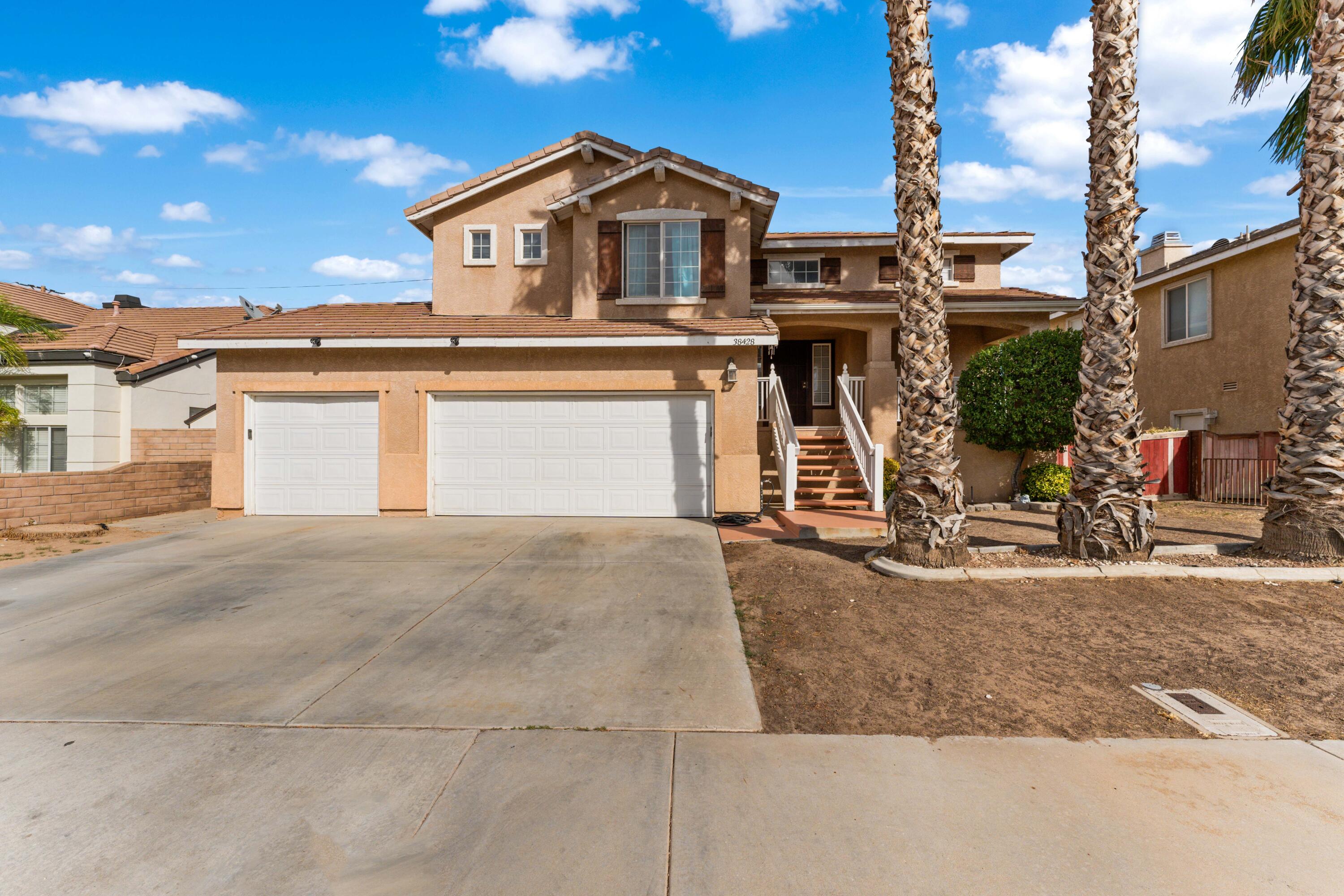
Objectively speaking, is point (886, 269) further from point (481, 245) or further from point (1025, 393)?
point (481, 245)

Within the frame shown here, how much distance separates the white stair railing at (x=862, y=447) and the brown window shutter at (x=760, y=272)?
3294 millimetres

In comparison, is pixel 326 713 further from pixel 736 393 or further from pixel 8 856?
pixel 736 393

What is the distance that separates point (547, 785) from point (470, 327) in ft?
33.1

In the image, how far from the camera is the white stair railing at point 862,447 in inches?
437

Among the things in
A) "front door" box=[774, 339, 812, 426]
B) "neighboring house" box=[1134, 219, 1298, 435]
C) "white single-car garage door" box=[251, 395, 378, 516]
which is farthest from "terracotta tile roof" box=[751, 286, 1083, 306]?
"white single-car garage door" box=[251, 395, 378, 516]

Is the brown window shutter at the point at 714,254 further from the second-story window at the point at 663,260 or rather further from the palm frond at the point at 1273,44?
the palm frond at the point at 1273,44

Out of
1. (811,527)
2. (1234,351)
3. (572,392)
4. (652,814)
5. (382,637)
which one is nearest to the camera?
(652,814)

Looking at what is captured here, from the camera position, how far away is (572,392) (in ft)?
37.6

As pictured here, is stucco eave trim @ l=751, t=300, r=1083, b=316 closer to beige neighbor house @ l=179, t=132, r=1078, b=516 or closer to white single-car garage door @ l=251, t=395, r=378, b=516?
beige neighbor house @ l=179, t=132, r=1078, b=516

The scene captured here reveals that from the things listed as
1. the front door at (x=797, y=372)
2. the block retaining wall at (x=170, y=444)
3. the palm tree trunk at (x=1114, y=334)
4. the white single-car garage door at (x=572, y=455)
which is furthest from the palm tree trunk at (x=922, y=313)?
the block retaining wall at (x=170, y=444)

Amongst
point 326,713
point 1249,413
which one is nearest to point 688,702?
point 326,713

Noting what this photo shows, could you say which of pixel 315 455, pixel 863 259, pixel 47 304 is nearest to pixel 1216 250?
pixel 863 259

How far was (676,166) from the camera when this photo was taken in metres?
12.2

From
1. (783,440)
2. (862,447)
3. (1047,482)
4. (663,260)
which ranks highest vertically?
(663,260)
